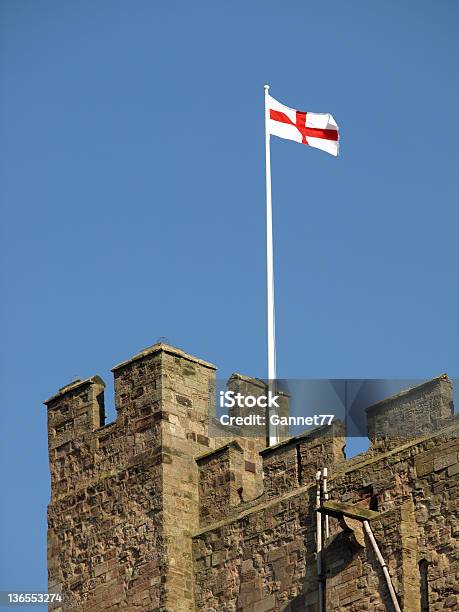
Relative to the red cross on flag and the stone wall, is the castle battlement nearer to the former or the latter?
the stone wall

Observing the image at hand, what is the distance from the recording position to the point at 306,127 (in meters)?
61.2

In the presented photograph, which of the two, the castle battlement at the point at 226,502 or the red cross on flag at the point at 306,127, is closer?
the castle battlement at the point at 226,502

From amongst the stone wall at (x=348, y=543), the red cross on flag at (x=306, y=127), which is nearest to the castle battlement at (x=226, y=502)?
the stone wall at (x=348, y=543)

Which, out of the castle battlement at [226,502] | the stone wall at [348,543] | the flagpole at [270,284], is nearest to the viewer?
the stone wall at [348,543]

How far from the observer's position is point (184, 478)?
52.4 metres

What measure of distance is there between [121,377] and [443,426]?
7990mm

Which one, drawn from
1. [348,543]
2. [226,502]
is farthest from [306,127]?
[348,543]

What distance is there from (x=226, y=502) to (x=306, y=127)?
39.5 ft

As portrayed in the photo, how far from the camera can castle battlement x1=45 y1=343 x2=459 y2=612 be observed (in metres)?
47.6

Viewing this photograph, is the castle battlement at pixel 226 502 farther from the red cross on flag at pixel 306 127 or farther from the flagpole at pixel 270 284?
the red cross on flag at pixel 306 127

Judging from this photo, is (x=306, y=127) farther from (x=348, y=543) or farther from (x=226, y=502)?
(x=348, y=543)

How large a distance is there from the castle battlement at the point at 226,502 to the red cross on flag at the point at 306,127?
8.70 meters

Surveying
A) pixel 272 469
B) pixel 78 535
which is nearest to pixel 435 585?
pixel 272 469

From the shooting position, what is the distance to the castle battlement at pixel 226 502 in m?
47.6
